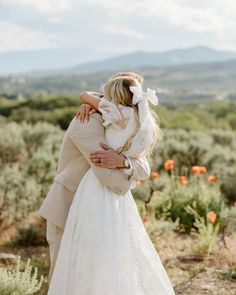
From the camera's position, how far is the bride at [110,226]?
4.07 meters

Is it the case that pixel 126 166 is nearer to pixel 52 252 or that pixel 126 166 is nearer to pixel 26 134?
pixel 52 252

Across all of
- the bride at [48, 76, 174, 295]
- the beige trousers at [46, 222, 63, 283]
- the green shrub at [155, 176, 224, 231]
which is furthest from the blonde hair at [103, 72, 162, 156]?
the green shrub at [155, 176, 224, 231]

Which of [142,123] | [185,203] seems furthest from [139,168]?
[185,203]

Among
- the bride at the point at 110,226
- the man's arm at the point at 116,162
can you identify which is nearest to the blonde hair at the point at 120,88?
the bride at the point at 110,226

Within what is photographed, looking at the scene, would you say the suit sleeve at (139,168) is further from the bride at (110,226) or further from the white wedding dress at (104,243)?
the white wedding dress at (104,243)

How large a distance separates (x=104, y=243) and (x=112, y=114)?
871 millimetres

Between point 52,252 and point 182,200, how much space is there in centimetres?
430

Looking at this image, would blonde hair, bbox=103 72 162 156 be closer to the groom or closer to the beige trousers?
the groom

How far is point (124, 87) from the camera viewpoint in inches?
160

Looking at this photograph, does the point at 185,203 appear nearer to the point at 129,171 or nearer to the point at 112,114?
the point at 129,171

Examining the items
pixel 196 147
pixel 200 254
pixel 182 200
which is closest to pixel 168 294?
pixel 200 254

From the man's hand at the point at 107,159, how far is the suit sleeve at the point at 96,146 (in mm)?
32

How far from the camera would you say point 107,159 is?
410 centimetres

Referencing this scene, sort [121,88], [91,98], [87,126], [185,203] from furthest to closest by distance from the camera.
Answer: [185,203], [91,98], [87,126], [121,88]
